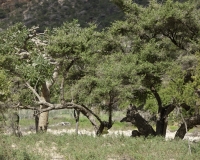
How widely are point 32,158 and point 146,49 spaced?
25.4 ft

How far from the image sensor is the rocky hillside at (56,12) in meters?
66.5

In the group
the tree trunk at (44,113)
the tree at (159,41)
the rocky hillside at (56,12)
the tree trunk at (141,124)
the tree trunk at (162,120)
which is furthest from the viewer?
the rocky hillside at (56,12)

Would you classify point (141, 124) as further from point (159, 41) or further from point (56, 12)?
point (56, 12)

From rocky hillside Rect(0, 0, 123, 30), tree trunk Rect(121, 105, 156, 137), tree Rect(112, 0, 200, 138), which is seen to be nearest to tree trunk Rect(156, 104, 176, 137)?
tree Rect(112, 0, 200, 138)

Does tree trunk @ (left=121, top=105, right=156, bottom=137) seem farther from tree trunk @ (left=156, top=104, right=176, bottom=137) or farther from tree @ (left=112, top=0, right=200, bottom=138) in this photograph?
tree trunk @ (left=156, top=104, right=176, bottom=137)

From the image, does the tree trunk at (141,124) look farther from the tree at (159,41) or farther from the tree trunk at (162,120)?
the tree trunk at (162,120)

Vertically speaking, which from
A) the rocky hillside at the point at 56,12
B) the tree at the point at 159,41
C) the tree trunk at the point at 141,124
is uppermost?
the rocky hillside at the point at 56,12

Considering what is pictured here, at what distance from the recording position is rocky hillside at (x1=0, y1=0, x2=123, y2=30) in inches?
2618

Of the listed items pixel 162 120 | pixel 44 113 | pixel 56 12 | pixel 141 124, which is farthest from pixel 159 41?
pixel 56 12

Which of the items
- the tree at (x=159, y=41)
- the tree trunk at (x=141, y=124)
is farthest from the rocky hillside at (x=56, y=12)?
the tree trunk at (x=141, y=124)

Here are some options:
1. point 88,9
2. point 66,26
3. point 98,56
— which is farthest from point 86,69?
point 88,9

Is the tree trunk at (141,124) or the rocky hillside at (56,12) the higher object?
the rocky hillside at (56,12)

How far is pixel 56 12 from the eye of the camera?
71.5 metres

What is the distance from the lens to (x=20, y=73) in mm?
17422
